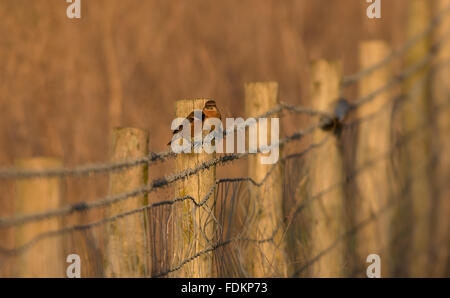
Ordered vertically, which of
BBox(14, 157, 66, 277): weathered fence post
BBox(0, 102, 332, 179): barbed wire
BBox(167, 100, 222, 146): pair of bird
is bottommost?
BBox(14, 157, 66, 277): weathered fence post

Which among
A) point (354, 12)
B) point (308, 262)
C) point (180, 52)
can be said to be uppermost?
point (354, 12)

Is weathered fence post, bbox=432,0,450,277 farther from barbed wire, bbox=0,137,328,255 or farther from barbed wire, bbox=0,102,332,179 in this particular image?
barbed wire, bbox=0,102,332,179

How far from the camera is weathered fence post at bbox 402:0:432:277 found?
471 centimetres

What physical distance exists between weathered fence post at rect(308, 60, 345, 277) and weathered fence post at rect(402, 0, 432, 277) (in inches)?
57.2

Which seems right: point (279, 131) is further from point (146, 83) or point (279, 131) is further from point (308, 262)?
point (146, 83)

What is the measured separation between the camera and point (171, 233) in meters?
2.01

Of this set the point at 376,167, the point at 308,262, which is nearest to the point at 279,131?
the point at 308,262

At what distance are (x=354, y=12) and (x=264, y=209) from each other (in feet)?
13.5

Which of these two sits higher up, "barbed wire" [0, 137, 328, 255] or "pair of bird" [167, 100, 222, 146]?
"pair of bird" [167, 100, 222, 146]

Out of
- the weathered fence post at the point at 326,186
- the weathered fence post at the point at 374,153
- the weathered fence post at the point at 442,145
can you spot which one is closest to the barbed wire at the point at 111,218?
the weathered fence post at the point at 326,186

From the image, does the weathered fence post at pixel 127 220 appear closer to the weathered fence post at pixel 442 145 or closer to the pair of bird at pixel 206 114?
the pair of bird at pixel 206 114

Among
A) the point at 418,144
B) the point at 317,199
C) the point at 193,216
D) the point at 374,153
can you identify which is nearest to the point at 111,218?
the point at 193,216

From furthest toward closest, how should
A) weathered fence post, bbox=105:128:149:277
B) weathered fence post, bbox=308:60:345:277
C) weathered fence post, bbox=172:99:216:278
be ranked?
1. weathered fence post, bbox=308:60:345:277
2. weathered fence post, bbox=172:99:216:278
3. weathered fence post, bbox=105:128:149:277

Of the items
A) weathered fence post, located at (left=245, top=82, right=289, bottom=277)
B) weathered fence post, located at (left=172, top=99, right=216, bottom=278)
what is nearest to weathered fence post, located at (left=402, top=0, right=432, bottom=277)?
weathered fence post, located at (left=245, top=82, right=289, bottom=277)
